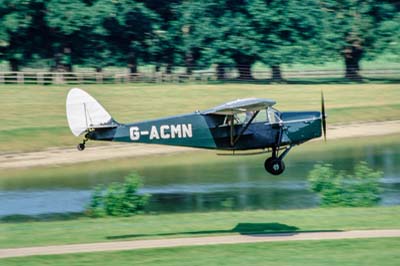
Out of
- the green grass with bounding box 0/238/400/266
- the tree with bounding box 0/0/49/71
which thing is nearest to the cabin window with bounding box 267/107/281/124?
the green grass with bounding box 0/238/400/266

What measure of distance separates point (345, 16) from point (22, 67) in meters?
31.2

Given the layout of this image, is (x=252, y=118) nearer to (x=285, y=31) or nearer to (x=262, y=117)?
(x=262, y=117)

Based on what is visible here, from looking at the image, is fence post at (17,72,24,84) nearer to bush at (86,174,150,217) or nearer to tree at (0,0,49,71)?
tree at (0,0,49,71)

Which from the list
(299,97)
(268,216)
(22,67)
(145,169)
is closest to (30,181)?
(145,169)

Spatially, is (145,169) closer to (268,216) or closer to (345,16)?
(268,216)

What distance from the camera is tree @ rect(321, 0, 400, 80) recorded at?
97.3m

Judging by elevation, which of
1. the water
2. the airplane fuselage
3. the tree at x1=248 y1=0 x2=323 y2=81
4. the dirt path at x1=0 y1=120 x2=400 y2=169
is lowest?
the water

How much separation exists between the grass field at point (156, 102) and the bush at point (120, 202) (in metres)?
20.1

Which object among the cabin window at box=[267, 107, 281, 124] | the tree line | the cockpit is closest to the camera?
the cockpit

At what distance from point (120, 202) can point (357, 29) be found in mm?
62863

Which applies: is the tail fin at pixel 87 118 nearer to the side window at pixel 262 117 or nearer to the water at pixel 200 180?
the side window at pixel 262 117

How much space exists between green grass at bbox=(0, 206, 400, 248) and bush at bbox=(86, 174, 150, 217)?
83 centimetres

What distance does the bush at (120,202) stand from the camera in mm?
39625

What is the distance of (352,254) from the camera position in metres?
30.0
